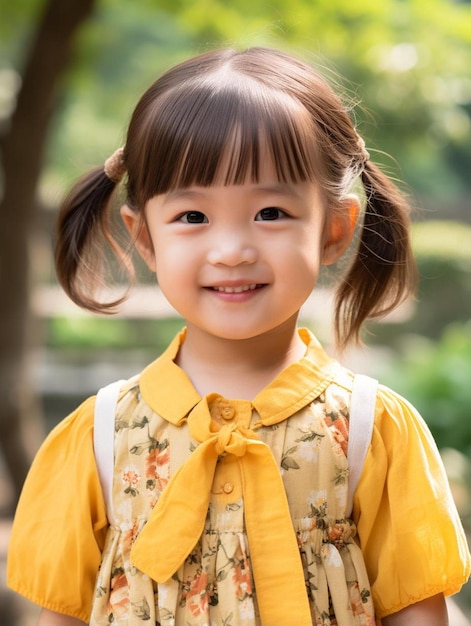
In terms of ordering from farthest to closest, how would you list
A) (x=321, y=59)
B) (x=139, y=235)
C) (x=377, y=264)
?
(x=321, y=59) < (x=377, y=264) < (x=139, y=235)

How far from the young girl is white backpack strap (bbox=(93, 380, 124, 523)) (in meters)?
0.01

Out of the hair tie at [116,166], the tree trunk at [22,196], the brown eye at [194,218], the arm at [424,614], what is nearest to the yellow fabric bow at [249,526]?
the arm at [424,614]

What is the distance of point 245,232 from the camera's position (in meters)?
1.64

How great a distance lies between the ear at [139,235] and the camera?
1.82 metres

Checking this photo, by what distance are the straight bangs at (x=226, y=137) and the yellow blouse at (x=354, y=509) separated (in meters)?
0.35

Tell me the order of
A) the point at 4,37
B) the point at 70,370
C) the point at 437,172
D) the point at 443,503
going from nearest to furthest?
the point at 443,503
the point at 4,37
the point at 70,370
the point at 437,172

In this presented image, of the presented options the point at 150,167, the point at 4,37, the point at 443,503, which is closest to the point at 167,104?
the point at 150,167

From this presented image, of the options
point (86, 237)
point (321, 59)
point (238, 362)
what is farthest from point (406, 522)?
point (321, 59)

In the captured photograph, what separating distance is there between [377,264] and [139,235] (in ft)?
1.47

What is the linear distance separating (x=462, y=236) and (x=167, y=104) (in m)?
7.98

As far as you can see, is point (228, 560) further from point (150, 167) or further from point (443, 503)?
point (150, 167)

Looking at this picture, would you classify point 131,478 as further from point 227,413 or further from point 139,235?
point 139,235

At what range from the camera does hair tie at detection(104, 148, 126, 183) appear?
6.12 feet

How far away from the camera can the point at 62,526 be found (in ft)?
5.78
